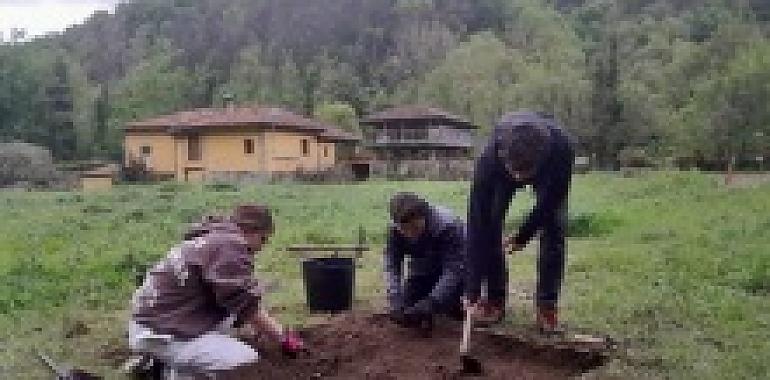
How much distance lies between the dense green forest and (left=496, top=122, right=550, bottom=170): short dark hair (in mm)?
33926

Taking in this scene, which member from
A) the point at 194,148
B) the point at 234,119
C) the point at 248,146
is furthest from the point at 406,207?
the point at 194,148

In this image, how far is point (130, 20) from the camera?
97.3 metres

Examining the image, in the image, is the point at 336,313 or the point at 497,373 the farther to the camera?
the point at 336,313

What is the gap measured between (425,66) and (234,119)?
40524mm

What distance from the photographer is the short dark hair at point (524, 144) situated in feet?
16.1

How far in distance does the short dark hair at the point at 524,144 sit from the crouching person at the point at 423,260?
634 millimetres

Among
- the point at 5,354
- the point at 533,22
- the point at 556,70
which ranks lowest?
the point at 5,354

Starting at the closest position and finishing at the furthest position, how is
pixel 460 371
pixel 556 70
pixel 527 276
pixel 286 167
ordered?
pixel 460 371, pixel 527 276, pixel 286 167, pixel 556 70

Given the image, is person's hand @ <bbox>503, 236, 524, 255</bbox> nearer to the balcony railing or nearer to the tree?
the balcony railing

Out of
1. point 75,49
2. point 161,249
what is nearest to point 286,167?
point 161,249

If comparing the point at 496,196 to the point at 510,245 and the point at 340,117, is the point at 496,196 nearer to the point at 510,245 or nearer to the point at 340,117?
the point at 510,245

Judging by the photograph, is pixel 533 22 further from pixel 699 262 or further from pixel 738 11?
pixel 699 262

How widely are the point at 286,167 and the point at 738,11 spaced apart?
39899mm

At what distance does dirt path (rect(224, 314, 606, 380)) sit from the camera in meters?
4.70
